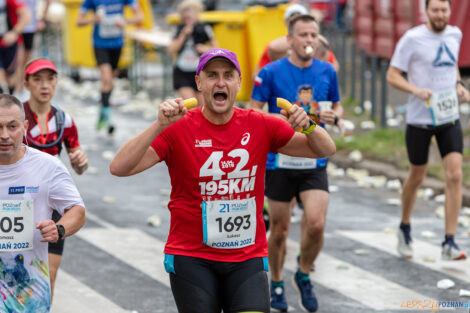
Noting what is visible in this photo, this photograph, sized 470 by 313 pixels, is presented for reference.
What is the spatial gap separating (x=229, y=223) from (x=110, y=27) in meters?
9.41

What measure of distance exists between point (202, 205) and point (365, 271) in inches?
138

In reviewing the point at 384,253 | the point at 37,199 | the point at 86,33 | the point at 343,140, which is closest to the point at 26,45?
the point at 86,33

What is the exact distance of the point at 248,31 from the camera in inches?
635

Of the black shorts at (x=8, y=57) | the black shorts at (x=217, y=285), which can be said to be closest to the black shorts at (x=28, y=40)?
the black shorts at (x=8, y=57)

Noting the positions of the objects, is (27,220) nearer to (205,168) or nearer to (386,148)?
(205,168)

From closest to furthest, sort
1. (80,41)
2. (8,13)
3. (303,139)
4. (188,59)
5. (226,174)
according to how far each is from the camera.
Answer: (226,174)
(303,139)
(188,59)
(8,13)
(80,41)

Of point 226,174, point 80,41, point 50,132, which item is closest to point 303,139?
point 226,174

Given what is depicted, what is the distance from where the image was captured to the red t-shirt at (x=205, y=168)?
4957mm

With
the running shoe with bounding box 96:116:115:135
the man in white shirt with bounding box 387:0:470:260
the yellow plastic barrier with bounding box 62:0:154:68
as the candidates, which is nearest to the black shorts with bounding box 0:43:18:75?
the running shoe with bounding box 96:116:115:135

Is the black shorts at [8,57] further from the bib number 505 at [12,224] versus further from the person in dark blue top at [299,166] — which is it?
the bib number 505 at [12,224]

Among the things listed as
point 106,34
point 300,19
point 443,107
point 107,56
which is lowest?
point 443,107

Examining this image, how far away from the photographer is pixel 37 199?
4.88m

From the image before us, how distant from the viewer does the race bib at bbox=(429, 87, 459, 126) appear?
8.34 metres

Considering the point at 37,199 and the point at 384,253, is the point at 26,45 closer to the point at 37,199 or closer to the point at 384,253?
the point at 384,253
